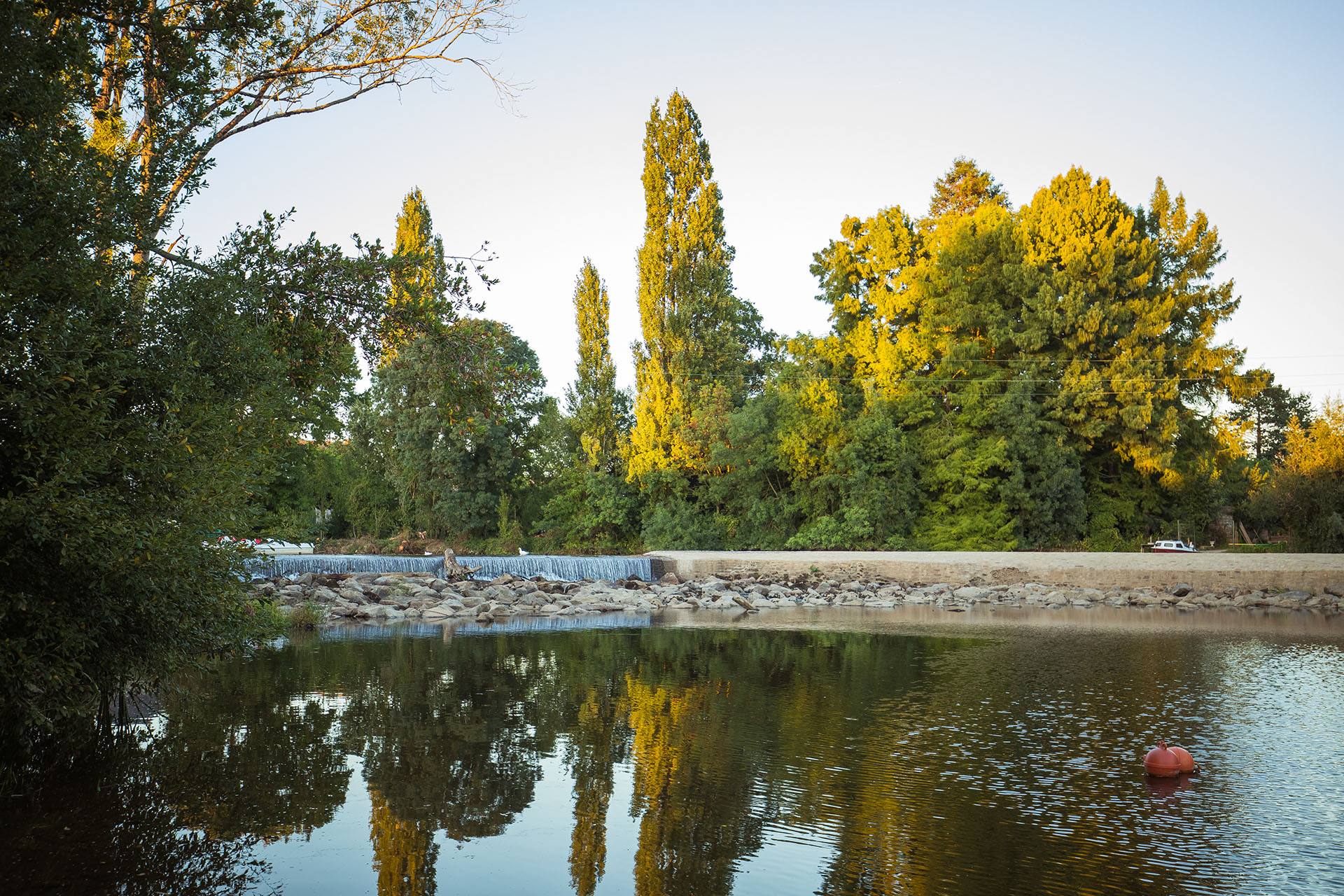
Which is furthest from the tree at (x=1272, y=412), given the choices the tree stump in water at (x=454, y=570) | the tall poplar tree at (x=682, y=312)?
the tree stump in water at (x=454, y=570)

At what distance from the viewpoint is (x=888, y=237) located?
105 feet

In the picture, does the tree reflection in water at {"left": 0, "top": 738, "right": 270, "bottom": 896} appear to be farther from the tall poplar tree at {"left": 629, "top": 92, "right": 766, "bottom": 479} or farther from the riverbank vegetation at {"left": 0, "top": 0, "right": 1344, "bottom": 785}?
the tall poplar tree at {"left": 629, "top": 92, "right": 766, "bottom": 479}

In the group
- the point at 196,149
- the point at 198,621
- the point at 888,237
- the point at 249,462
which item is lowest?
the point at 198,621

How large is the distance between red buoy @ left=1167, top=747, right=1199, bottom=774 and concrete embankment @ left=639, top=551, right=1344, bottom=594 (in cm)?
1444

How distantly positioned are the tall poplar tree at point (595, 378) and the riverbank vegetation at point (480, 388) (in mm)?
114

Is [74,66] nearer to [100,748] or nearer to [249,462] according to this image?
[249,462]

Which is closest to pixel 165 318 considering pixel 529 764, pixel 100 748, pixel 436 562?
pixel 100 748

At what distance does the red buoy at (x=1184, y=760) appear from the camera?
20.3ft

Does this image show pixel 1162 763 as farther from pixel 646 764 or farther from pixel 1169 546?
pixel 1169 546

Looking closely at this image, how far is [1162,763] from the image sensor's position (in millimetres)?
6152

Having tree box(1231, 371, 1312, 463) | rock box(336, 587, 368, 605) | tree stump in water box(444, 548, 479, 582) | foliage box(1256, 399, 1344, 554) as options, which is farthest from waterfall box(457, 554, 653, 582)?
tree box(1231, 371, 1312, 463)

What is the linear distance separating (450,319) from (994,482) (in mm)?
24940

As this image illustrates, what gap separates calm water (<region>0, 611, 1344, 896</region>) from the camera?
4.50m

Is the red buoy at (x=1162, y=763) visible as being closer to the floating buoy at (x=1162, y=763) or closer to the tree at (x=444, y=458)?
the floating buoy at (x=1162, y=763)
